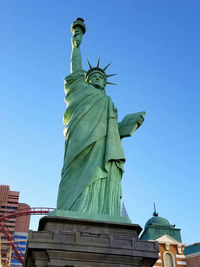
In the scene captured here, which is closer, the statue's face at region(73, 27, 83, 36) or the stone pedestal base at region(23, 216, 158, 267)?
the stone pedestal base at region(23, 216, 158, 267)

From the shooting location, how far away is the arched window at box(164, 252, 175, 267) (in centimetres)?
1475

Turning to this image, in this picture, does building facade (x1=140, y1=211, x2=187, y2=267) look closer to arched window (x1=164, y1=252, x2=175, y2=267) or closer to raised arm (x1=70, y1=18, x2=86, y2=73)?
arched window (x1=164, y1=252, x2=175, y2=267)

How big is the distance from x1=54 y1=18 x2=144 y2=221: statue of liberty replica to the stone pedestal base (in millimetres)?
1158

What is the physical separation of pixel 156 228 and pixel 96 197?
29.7 feet

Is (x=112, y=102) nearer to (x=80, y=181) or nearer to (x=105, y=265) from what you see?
(x=80, y=181)

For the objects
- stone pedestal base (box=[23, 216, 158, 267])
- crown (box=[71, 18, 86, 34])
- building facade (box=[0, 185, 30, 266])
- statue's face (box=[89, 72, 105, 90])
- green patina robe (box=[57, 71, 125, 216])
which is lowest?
stone pedestal base (box=[23, 216, 158, 267])

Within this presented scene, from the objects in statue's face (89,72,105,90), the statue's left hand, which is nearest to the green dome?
the statue's left hand

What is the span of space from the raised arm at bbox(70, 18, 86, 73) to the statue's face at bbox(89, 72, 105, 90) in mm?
673

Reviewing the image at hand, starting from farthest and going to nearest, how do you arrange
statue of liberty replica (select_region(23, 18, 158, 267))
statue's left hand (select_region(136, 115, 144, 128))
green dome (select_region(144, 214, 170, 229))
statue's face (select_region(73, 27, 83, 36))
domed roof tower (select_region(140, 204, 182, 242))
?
green dome (select_region(144, 214, 170, 229)), domed roof tower (select_region(140, 204, 182, 242)), statue's face (select_region(73, 27, 83, 36)), statue's left hand (select_region(136, 115, 144, 128)), statue of liberty replica (select_region(23, 18, 158, 267))

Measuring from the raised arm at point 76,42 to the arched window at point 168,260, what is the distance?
9122 millimetres

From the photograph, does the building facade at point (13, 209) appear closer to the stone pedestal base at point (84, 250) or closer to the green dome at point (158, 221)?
the green dome at point (158, 221)

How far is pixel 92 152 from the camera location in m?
9.80

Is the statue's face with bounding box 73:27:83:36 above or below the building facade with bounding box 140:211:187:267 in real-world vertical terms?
above

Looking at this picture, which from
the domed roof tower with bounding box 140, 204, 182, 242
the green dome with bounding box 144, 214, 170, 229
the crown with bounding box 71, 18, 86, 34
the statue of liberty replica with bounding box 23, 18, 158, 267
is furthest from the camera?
the green dome with bounding box 144, 214, 170, 229
